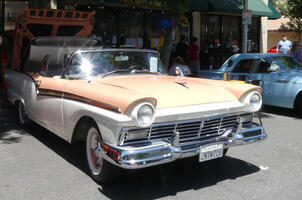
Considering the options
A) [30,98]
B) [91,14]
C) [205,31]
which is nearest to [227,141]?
[30,98]

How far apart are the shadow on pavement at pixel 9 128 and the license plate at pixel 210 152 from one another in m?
3.69

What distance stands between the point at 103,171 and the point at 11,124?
4275 mm

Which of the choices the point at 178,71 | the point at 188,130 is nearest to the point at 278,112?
the point at 178,71

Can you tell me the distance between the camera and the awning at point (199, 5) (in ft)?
47.5

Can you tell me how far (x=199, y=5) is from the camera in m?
14.7

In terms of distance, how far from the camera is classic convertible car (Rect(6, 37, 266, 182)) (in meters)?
3.91

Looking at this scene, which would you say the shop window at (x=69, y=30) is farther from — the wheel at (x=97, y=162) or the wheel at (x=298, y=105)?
the wheel at (x=298, y=105)

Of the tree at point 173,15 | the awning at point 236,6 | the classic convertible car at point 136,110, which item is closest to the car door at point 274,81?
the tree at point 173,15

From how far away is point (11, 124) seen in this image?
311 inches

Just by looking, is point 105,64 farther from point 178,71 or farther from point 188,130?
point 178,71

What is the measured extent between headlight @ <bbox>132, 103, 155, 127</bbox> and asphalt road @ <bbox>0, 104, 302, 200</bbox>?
2.83 ft

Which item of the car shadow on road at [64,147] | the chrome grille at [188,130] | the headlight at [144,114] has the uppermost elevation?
the headlight at [144,114]

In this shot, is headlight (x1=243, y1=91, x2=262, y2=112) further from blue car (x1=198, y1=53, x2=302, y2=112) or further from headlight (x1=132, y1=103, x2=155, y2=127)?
blue car (x1=198, y1=53, x2=302, y2=112)

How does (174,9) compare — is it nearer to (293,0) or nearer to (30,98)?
(30,98)
